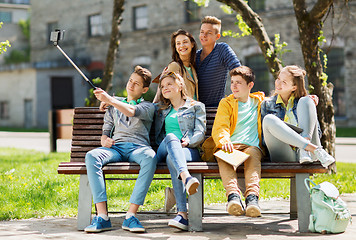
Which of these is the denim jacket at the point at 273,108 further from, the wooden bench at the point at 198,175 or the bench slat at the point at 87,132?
the bench slat at the point at 87,132

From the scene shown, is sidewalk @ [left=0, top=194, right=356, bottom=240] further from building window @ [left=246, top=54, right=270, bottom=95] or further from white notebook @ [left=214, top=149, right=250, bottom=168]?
building window @ [left=246, top=54, right=270, bottom=95]

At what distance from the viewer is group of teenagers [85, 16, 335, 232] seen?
4.59 meters

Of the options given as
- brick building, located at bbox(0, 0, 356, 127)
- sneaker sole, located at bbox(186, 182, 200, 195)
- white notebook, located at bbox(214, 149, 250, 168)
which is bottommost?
sneaker sole, located at bbox(186, 182, 200, 195)

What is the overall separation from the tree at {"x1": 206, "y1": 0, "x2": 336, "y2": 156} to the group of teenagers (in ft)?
9.19

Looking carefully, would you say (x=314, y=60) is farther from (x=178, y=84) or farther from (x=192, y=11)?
(x=192, y=11)

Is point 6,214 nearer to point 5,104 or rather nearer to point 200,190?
point 200,190

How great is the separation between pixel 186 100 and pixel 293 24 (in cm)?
1940

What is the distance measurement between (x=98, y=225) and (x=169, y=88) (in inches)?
53.2

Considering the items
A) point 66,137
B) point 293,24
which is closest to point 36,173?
point 66,137

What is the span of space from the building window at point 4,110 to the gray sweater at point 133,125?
32.3m

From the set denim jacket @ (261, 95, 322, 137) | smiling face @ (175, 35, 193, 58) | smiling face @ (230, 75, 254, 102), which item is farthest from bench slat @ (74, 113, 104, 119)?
denim jacket @ (261, 95, 322, 137)

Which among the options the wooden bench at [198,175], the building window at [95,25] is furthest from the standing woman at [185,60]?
the building window at [95,25]

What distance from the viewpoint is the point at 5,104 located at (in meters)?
36.3

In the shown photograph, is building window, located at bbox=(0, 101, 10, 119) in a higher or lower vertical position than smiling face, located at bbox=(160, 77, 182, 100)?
lower
